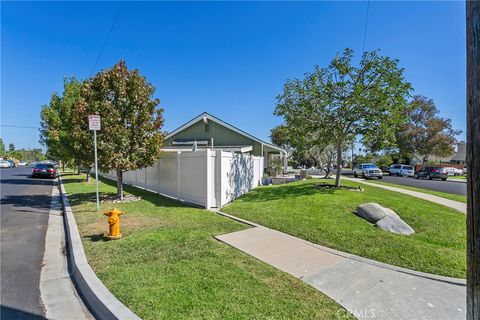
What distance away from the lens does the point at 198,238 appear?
564 cm

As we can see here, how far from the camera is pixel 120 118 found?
995 cm

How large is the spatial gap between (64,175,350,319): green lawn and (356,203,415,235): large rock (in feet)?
12.2

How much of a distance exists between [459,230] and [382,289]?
4.53m

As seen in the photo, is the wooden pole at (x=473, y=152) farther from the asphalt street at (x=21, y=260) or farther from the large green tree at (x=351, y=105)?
the large green tree at (x=351, y=105)

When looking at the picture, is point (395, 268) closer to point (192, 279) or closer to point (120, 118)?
point (192, 279)

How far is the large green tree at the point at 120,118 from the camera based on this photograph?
31.7 ft

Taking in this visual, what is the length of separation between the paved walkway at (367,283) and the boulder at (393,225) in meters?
2.13

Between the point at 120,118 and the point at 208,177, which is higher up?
the point at 120,118

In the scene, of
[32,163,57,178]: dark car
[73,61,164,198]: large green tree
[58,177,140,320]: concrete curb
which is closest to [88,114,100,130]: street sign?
[73,61,164,198]: large green tree

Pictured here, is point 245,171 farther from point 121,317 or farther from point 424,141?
point 424,141

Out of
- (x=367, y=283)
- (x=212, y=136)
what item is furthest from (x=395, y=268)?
(x=212, y=136)

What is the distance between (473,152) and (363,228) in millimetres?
5346

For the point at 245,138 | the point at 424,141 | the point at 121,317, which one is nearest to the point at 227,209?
the point at 121,317

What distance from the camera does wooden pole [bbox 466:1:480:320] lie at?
1550 mm
